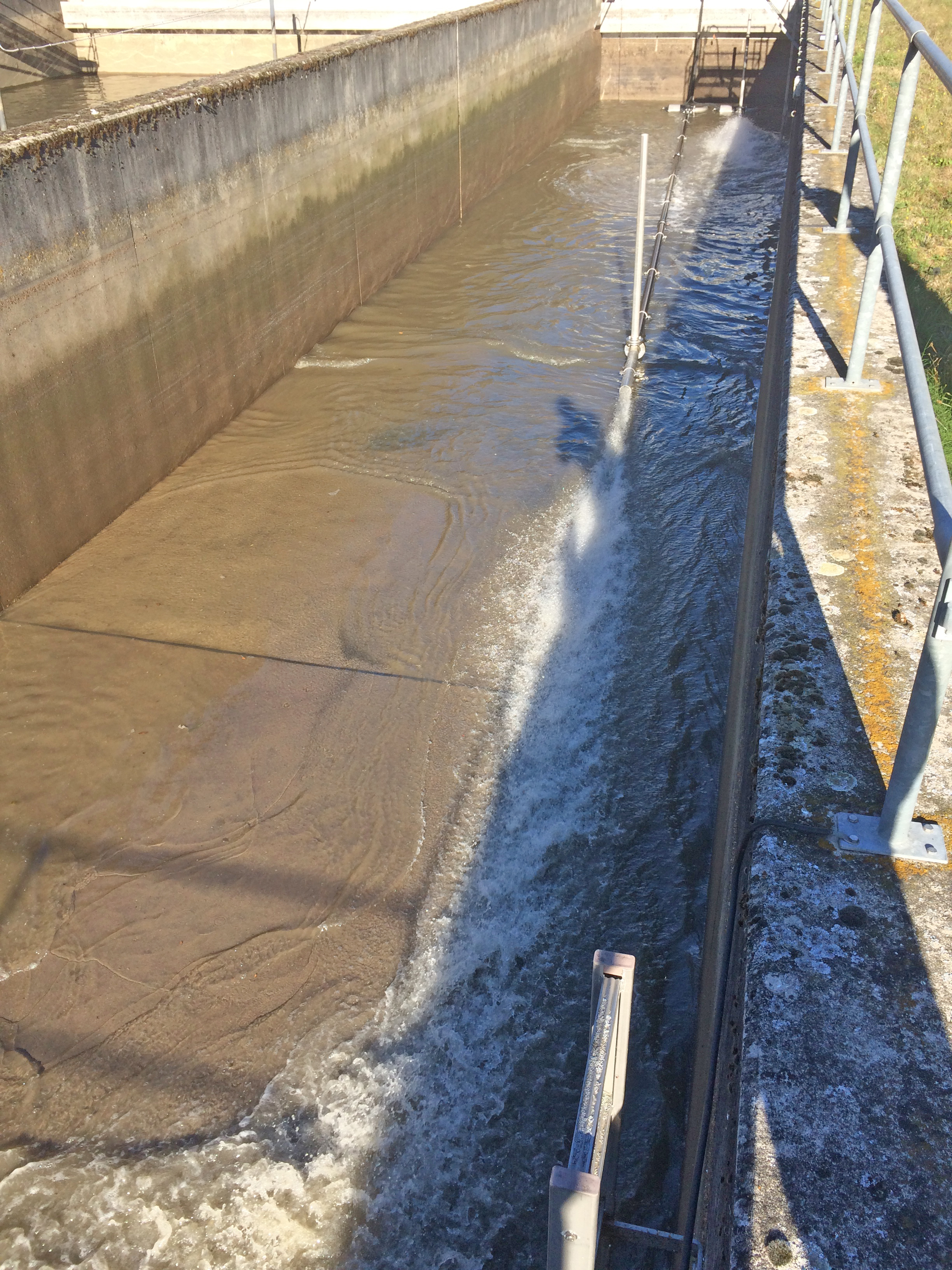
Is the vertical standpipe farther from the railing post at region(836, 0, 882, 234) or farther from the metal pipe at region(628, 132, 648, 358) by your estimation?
the metal pipe at region(628, 132, 648, 358)

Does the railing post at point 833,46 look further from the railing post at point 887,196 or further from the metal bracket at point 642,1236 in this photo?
the metal bracket at point 642,1236

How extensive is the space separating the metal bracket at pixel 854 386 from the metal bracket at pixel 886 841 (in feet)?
9.11

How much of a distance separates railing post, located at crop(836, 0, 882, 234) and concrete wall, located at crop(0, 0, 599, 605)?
4731mm

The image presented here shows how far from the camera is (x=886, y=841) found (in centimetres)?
260

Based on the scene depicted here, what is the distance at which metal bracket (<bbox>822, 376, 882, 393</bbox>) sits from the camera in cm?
484

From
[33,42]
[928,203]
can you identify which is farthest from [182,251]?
[33,42]

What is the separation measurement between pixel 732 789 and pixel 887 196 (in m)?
2.34

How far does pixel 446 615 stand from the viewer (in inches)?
249

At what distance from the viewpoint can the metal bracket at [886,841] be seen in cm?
256

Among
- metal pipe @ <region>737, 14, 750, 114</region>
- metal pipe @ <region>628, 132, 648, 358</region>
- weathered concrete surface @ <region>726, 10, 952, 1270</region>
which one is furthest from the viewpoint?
metal pipe @ <region>737, 14, 750, 114</region>

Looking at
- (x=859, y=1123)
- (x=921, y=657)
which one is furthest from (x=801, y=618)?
(x=859, y=1123)

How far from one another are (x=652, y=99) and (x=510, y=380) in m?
17.0

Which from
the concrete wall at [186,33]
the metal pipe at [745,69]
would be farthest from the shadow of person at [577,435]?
the metal pipe at [745,69]

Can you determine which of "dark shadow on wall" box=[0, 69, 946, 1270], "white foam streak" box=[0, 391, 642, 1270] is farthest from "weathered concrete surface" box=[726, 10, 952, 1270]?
"white foam streak" box=[0, 391, 642, 1270]
